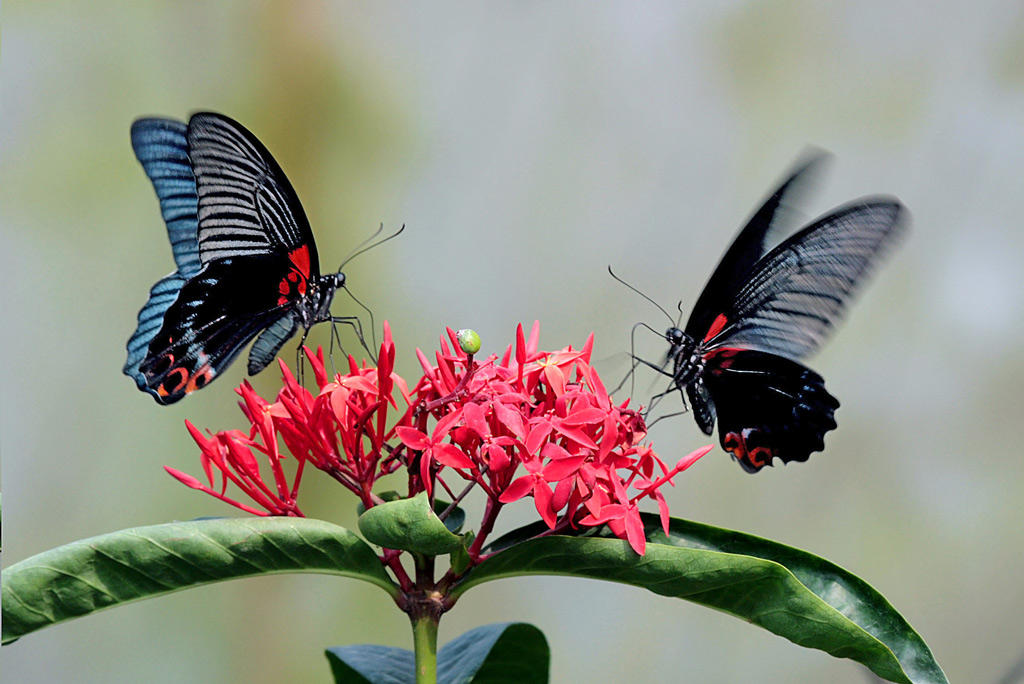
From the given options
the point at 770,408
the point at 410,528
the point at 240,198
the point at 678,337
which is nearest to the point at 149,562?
the point at 410,528

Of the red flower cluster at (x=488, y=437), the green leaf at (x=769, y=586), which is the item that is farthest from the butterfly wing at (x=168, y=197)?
the green leaf at (x=769, y=586)

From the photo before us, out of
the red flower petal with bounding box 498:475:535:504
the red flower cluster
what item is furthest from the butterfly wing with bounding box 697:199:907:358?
the red flower petal with bounding box 498:475:535:504

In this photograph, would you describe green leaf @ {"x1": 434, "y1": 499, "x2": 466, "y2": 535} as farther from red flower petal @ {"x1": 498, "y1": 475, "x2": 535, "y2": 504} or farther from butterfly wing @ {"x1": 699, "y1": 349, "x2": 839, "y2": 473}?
butterfly wing @ {"x1": 699, "y1": 349, "x2": 839, "y2": 473}

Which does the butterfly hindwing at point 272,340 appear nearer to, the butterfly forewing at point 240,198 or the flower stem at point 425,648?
the butterfly forewing at point 240,198

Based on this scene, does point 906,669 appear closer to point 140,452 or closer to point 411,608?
point 411,608

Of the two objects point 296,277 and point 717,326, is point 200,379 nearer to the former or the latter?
point 296,277
